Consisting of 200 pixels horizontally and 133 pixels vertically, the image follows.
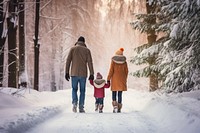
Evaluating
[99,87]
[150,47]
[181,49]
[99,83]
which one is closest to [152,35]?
[150,47]

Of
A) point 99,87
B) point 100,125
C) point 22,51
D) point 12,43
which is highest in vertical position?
point 12,43

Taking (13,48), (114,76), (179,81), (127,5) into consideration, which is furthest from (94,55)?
(114,76)

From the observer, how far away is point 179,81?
13.6 meters

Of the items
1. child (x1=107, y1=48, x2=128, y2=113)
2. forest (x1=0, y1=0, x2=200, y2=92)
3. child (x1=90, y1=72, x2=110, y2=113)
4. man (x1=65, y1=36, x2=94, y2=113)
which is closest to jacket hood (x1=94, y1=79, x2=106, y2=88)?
child (x1=90, y1=72, x2=110, y2=113)

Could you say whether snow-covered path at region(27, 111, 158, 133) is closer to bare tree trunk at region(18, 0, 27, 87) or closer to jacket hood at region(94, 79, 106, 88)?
jacket hood at region(94, 79, 106, 88)

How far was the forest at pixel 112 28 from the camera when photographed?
12.5 metres

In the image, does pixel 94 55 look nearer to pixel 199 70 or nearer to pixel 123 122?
pixel 199 70

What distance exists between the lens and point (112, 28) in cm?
2547

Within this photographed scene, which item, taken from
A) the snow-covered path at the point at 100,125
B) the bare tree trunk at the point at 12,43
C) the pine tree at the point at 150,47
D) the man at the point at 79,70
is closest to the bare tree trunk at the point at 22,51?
the bare tree trunk at the point at 12,43

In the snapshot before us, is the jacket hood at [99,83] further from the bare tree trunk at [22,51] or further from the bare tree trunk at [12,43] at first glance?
the bare tree trunk at [22,51]

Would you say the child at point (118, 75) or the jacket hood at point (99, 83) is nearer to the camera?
the child at point (118, 75)

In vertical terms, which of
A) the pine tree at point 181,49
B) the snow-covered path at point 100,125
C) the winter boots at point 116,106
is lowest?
the winter boots at point 116,106

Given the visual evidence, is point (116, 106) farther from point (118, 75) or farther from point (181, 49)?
point (181, 49)

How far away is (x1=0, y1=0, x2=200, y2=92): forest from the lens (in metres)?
12.5
